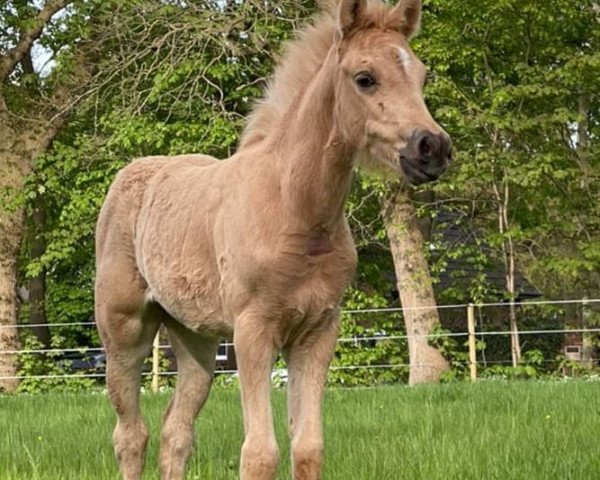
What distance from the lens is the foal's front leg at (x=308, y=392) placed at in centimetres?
396

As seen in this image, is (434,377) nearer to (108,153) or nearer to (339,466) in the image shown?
(108,153)

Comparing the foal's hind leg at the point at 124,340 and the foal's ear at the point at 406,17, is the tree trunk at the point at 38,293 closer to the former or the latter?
the foal's hind leg at the point at 124,340

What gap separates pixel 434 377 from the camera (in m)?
17.2

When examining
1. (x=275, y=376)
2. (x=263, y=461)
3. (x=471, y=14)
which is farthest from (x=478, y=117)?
(x=263, y=461)

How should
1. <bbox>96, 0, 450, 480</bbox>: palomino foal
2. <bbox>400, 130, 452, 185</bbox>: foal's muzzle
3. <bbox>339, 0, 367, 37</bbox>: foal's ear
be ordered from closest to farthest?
<bbox>400, 130, 452, 185</bbox>: foal's muzzle
<bbox>96, 0, 450, 480</bbox>: palomino foal
<bbox>339, 0, 367, 37</bbox>: foal's ear

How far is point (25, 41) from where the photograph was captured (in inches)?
757

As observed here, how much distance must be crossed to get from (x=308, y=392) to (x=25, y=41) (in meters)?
16.7

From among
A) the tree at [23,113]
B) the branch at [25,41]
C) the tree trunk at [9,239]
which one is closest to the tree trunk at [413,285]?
the tree at [23,113]

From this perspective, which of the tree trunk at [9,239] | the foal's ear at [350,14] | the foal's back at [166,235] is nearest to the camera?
the foal's ear at [350,14]

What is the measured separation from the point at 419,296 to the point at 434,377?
146 cm

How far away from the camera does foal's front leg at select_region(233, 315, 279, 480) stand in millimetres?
3885

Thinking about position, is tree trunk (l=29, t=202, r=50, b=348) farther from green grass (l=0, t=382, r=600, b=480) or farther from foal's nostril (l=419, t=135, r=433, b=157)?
foal's nostril (l=419, t=135, r=433, b=157)

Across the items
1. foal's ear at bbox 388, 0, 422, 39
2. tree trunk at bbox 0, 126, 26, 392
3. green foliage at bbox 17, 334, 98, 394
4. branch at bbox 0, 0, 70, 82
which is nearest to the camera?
foal's ear at bbox 388, 0, 422, 39

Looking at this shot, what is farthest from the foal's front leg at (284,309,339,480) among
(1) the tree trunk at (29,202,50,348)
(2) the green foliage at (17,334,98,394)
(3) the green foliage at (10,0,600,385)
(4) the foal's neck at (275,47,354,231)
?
(1) the tree trunk at (29,202,50,348)
